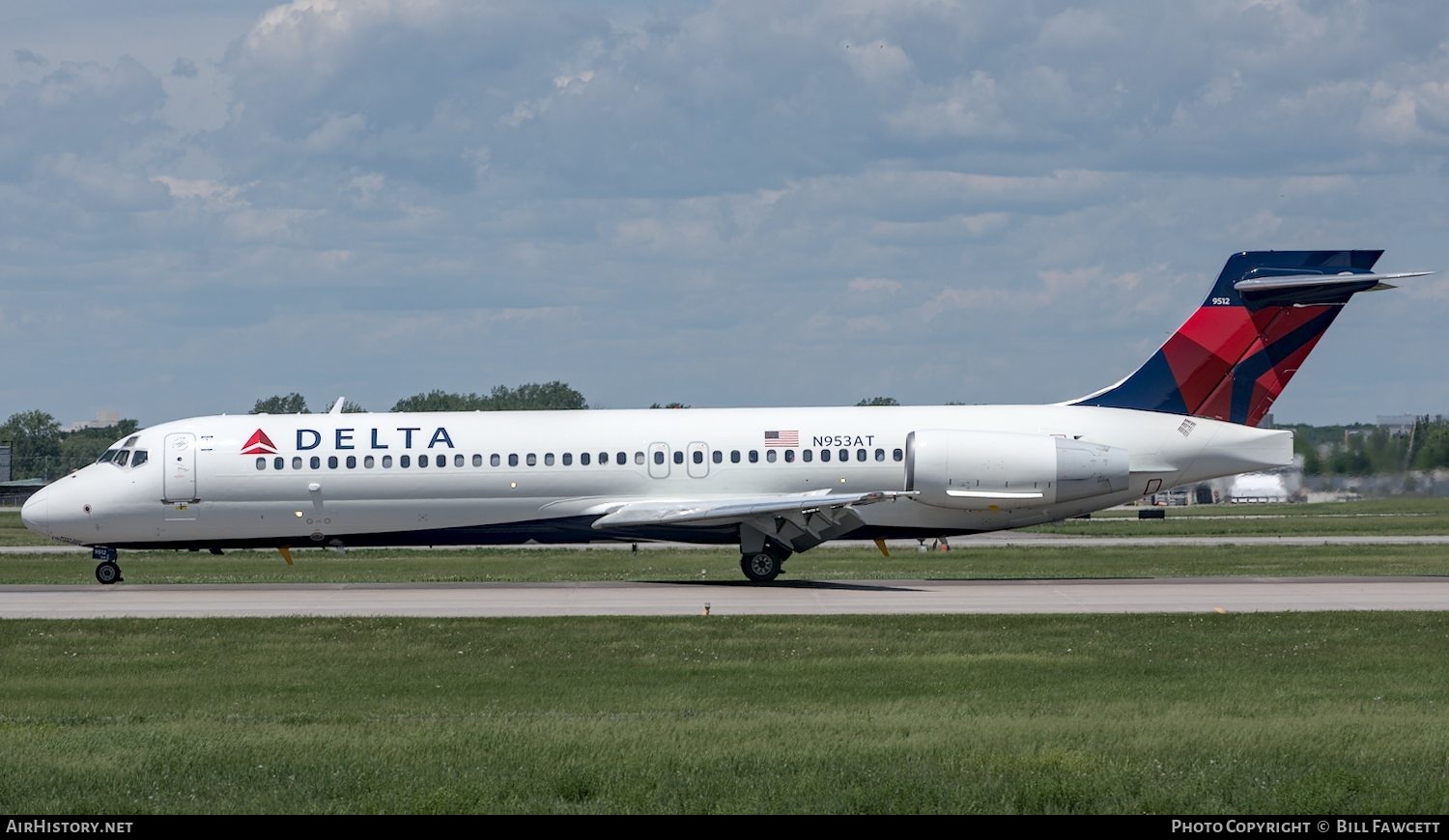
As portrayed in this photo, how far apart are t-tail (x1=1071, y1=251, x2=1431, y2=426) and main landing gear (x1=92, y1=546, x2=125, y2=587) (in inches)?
884

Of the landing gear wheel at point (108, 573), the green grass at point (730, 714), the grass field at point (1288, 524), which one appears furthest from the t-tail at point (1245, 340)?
the landing gear wheel at point (108, 573)

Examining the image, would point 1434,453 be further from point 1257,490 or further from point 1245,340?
point 1257,490

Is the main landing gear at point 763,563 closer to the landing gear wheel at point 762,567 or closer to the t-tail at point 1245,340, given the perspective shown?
the landing gear wheel at point 762,567

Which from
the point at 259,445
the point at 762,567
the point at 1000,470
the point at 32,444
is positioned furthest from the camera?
the point at 32,444

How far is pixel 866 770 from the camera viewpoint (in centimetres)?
1246

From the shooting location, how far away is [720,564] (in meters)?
41.8

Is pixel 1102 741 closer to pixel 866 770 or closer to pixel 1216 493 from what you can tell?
pixel 866 770

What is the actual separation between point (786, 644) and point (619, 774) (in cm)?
960

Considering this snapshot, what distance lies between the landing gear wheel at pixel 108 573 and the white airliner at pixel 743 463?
10 centimetres

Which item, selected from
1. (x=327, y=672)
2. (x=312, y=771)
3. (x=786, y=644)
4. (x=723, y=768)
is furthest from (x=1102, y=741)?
(x=327, y=672)

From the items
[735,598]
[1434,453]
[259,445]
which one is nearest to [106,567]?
[259,445]

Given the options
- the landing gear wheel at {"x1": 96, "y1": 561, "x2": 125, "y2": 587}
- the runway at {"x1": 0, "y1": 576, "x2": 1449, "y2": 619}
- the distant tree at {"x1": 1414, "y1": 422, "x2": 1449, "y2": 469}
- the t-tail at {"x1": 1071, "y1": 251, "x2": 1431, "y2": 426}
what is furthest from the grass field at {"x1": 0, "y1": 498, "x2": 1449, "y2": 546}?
the landing gear wheel at {"x1": 96, "y1": 561, "x2": 125, "y2": 587}

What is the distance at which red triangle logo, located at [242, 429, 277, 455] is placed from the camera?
34.5m

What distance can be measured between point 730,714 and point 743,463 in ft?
60.0
